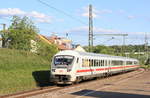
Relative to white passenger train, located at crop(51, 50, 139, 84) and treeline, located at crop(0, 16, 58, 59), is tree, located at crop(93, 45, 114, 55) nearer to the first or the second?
treeline, located at crop(0, 16, 58, 59)

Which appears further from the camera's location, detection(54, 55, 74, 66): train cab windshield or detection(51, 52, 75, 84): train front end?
detection(54, 55, 74, 66): train cab windshield

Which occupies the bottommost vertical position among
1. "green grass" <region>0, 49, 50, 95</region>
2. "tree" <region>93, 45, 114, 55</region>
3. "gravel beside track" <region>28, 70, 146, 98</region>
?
"gravel beside track" <region>28, 70, 146, 98</region>

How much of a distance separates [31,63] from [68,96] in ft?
46.4

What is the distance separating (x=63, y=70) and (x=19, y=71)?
3.66 m

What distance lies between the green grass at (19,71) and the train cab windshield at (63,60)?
2.54 m

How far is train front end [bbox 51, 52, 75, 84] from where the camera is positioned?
80.3 feet

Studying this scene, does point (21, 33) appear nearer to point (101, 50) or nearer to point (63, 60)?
point (63, 60)

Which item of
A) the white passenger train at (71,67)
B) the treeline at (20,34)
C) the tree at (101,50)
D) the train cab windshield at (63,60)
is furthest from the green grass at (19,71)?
the tree at (101,50)

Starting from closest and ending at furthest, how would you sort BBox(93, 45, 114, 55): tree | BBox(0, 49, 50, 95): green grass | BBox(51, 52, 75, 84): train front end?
BBox(0, 49, 50, 95): green grass
BBox(51, 52, 75, 84): train front end
BBox(93, 45, 114, 55): tree

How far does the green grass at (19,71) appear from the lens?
73.4 feet

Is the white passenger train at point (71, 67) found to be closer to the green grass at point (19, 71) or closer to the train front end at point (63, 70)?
the train front end at point (63, 70)

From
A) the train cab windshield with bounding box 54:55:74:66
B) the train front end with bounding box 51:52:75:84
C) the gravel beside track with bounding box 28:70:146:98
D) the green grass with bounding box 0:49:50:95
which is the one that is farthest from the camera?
the train cab windshield with bounding box 54:55:74:66

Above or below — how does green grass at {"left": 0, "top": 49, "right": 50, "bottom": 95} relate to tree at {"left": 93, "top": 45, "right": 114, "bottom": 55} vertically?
below

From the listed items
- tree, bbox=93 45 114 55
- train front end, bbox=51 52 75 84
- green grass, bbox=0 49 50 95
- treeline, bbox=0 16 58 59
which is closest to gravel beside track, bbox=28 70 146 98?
train front end, bbox=51 52 75 84
